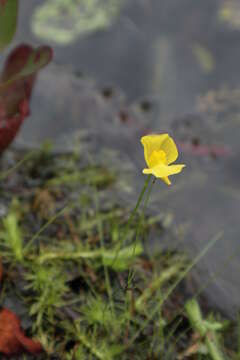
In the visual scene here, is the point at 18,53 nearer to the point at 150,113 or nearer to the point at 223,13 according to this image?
the point at 150,113

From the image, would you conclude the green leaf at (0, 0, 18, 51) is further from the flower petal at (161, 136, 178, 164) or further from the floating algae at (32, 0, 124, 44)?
the floating algae at (32, 0, 124, 44)

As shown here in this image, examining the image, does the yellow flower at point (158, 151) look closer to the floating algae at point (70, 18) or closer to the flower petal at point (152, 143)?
the flower petal at point (152, 143)

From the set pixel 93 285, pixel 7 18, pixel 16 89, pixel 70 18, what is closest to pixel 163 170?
pixel 93 285

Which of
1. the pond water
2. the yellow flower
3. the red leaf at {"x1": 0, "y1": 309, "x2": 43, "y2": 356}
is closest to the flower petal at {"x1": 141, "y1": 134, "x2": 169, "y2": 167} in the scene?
the yellow flower

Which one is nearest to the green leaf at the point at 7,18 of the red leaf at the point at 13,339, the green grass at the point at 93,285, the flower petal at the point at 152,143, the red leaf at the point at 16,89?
the red leaf at the point at 16,89

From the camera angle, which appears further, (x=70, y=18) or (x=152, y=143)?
(x=70, y=18)

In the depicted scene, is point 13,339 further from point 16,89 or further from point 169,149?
point 16,89
